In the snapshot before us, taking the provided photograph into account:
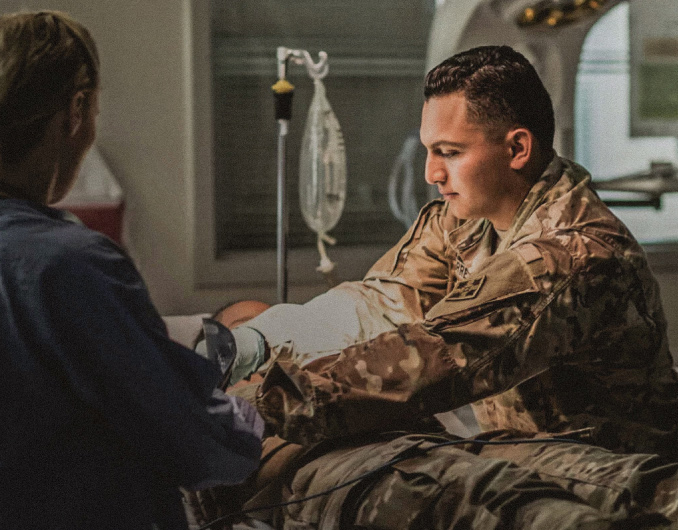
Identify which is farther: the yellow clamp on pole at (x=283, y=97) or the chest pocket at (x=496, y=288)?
the yellow clamp on pole at (x=283, y=97)

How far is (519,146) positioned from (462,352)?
13.3 inches

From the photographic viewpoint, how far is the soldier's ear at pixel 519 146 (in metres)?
1.33

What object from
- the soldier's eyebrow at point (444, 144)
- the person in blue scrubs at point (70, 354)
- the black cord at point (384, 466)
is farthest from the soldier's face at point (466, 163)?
the person in blue scrubs at point (70, 354)

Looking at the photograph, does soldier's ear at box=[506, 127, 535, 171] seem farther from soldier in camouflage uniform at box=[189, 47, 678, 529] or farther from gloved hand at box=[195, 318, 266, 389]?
gloved hand at box=[195, 318, 266, 389]

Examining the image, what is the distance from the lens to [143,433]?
0.81 metres

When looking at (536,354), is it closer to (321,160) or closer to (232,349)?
(232,349)

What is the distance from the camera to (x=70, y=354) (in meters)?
0.78

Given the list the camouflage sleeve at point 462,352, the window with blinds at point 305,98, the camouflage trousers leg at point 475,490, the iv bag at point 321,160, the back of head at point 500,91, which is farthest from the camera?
the window with blinds at point 305,98

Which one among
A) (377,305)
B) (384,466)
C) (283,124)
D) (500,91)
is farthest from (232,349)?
(283,124)

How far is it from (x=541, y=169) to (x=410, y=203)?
4.71ft

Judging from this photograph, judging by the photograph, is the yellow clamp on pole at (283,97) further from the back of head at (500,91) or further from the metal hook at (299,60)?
the back of head at (500,91)

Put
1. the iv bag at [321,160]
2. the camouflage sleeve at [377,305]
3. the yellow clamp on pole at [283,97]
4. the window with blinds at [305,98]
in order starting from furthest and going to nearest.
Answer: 1. the window with blinds at [305,98]
2. the iv bag at [321,160]
3. the yellow clamp on pole at [283,97]
4. the camouflage sleeve at [377,305]

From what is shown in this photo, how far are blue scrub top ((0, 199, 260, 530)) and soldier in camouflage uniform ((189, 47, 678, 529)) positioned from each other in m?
0.33

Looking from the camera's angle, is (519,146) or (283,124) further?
(283,124)
